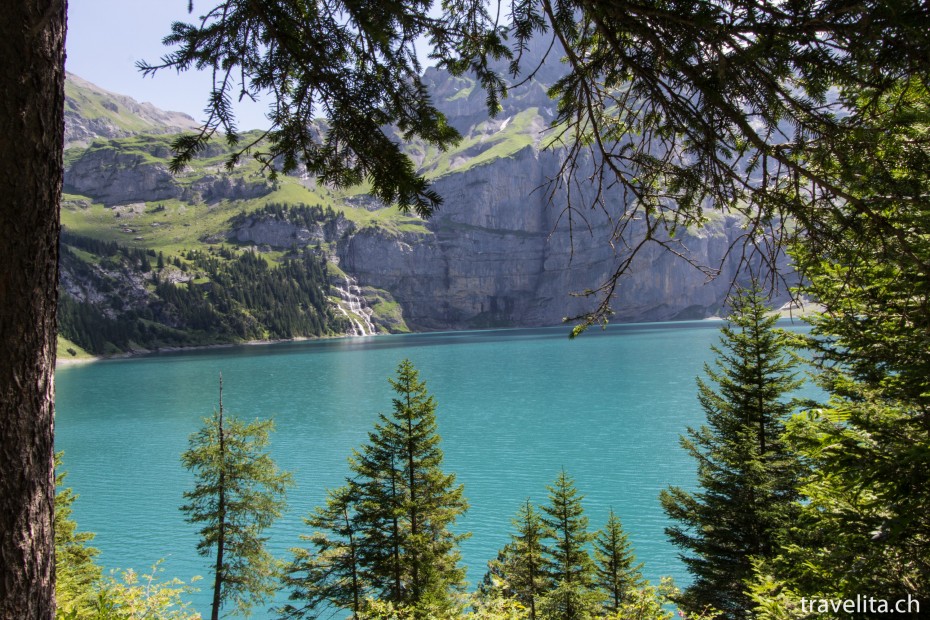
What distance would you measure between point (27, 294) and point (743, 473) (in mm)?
13550

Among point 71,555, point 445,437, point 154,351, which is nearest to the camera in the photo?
point 71,555

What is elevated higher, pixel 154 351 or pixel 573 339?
pixel 573 339

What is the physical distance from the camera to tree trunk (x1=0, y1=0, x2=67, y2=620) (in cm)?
214

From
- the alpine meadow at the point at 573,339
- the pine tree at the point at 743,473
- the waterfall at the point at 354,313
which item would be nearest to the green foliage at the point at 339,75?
the alpine meadow at the point at 573,339

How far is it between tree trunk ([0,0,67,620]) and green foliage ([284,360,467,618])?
11.6 m

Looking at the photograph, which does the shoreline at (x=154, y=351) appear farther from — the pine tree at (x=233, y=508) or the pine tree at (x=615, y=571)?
the pine tree at (x=615, y=571)

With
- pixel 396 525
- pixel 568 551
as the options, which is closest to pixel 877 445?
pixel 568 551

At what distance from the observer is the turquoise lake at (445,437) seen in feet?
82.6

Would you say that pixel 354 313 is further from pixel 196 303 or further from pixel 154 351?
pixel 154 351

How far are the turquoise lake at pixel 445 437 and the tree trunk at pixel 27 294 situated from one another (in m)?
20.1

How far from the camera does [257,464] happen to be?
18.2 m

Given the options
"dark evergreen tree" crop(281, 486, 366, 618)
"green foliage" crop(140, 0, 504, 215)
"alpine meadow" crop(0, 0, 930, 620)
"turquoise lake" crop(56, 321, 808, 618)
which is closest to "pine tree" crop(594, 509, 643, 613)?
"alpine meadow" crop(0, 0, 930, 620)

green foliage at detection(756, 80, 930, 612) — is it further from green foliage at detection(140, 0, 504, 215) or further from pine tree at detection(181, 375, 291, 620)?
pine tree at detection(181, 375, 291, 620)

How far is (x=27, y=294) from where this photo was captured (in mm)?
2225
